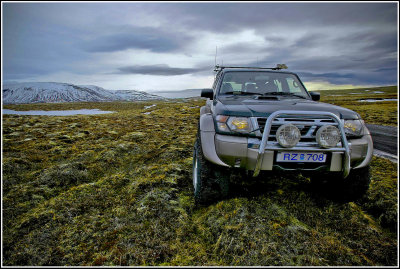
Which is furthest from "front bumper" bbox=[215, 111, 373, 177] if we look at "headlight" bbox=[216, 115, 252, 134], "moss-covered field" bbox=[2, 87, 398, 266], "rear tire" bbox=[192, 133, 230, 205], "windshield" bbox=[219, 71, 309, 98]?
"windshield" bbox=[219, 71, 309, 98]

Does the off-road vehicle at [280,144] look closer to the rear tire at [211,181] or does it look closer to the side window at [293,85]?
the rear tire at [211,181]

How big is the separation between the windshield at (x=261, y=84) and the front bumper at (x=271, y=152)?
1566 mm

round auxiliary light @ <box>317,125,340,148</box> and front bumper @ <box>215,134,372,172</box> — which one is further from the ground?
round auxiliary light @ <box>317,125,340,148</box>

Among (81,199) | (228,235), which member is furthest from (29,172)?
(228,235)

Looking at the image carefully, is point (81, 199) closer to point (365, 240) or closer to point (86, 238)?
point (86, 238)

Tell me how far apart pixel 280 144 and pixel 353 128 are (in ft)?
3.62

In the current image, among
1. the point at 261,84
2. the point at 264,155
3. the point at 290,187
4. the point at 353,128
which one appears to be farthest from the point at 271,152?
the point at 261,84

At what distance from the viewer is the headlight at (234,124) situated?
258 centimetres

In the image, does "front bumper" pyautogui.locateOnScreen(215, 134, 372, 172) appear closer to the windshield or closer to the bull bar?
the bull bar

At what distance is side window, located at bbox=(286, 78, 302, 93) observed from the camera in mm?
4109

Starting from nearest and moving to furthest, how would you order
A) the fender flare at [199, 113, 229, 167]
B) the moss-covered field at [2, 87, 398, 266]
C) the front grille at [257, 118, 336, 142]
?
the moss-covered field at [2, 87, 398, 266]
the front grille at [257, 118, 336, 142]
the fender flare at [199, 113, 229, 167]

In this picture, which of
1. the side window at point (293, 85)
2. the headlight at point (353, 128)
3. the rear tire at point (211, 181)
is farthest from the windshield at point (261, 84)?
the rear tire at point (211, 181)

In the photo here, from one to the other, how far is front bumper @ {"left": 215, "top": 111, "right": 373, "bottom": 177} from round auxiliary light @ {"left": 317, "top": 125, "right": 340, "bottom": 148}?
0.06 m

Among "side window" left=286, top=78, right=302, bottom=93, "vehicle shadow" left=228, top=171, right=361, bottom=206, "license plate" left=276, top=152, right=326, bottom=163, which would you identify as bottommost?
"vehicle shadow" left=228, top=171, right=361, bottom=206
